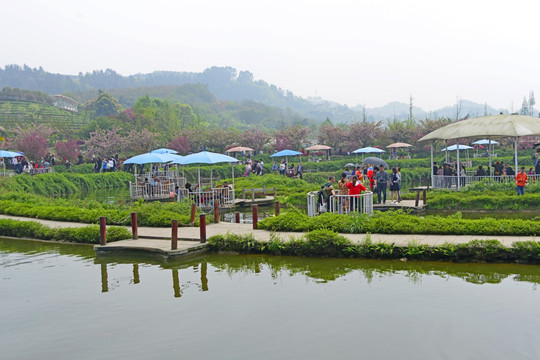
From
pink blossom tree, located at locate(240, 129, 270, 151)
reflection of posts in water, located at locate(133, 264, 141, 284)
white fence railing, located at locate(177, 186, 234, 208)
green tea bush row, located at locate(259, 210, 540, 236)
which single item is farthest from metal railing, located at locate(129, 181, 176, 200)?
pink blossom tree, located at locate(240, 129, 270, 151)

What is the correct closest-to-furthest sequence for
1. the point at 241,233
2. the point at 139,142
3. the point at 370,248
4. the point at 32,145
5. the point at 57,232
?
the point at 370,248
the point at 241,233
the point at 57,232
the point at 32,145
the point at 139,142

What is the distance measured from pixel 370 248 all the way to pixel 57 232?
10922 millimetres

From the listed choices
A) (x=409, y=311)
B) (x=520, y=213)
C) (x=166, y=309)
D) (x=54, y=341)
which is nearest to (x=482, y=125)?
(x=520, y=213)

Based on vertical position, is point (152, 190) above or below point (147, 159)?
below

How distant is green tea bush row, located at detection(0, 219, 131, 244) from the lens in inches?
666

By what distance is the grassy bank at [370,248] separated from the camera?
41.8 feet

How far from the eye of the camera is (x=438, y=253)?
13.2 metres

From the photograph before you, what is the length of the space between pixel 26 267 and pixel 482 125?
22.6m

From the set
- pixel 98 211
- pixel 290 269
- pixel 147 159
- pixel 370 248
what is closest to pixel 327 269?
pixel 290 269

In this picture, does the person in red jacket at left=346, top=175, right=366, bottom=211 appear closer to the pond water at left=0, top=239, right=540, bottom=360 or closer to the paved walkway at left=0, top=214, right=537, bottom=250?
the paved walkway at left=0, top=214, right=537, bottom=250

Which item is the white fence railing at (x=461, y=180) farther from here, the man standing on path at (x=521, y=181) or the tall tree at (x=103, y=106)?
the tall tree at (x=103, y=106)

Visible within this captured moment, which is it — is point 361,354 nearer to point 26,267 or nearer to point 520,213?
point 26,267

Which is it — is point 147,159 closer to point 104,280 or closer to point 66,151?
point 104,280

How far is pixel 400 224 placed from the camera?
1533 centimetres
